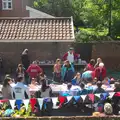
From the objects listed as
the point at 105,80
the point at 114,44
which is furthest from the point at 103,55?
the point at 105,80

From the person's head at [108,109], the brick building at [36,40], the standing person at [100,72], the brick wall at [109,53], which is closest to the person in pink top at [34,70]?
the standing person at [100,72]

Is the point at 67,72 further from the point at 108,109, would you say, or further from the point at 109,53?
the point at 109,53

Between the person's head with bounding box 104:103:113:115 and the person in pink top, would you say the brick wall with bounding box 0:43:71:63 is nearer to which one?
the person in pink top

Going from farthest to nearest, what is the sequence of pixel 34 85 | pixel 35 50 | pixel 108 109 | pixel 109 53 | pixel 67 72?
pixel 109 53 → pixel 35 50 → pixel 67 72 → pixel 34 85 → pixel 108 109

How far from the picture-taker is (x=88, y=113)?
12.2 m

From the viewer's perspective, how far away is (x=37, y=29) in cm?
2103

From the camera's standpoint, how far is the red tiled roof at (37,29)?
20328 mm

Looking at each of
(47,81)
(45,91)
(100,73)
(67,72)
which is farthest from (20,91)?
(100,73)

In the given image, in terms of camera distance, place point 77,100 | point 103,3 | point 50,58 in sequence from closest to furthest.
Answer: point 77,100 → point 50,58 → point 103,3

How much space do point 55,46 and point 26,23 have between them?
253cm

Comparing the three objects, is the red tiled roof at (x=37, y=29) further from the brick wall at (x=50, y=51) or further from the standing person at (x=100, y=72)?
the standing person at (x=100, y=72)

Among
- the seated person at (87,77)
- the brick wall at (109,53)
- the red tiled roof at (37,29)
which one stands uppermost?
the red tiled roof at (37,29)

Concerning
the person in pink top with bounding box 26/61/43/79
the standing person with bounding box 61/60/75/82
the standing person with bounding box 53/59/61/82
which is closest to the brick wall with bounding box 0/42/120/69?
the standing person with bounding box 53/59/61/82

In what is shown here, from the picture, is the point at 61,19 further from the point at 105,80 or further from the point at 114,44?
the point at 105,80
